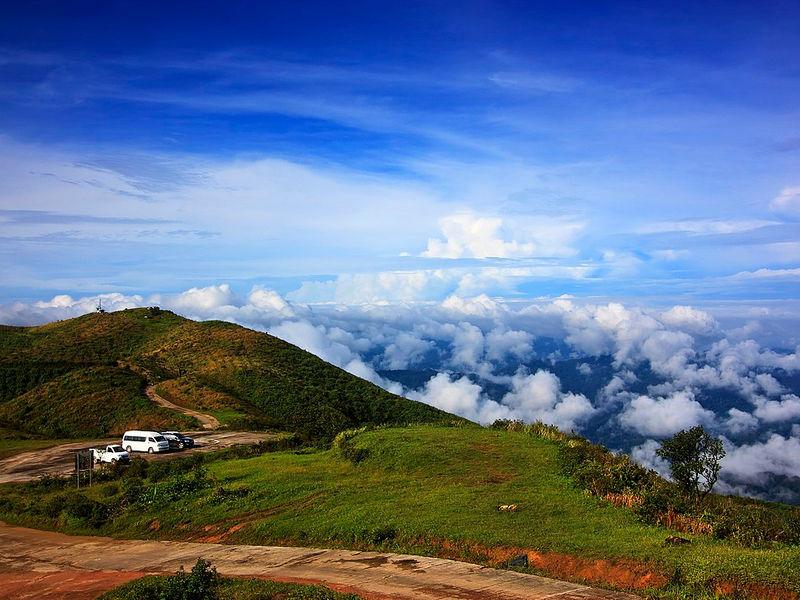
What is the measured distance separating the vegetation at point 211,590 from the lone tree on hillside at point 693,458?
17.1 metres

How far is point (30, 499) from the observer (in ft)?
109

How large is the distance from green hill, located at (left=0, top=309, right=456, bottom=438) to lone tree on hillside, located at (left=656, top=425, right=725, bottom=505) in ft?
114

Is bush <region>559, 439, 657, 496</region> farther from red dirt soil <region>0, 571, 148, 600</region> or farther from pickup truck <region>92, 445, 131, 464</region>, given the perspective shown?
pickup truck <region>92, 445, 131, 464</region>

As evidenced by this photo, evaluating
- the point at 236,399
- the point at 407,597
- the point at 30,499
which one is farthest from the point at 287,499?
the point at 236,399

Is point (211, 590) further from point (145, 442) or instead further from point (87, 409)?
point (87, 409)

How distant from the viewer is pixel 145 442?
50219 millimetres

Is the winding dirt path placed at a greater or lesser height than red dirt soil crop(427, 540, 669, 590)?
greater

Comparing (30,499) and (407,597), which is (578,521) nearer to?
(407,597)

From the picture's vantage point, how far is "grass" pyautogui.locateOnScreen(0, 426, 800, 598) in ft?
56.2

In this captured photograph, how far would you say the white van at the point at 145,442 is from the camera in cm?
4978

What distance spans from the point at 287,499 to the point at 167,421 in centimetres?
4191

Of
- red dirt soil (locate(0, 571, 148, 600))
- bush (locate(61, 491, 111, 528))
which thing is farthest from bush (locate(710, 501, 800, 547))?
bush (locate(61, 491, 111, 528))

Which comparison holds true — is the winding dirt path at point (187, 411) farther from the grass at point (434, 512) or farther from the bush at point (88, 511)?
the bush at point (88, 511)

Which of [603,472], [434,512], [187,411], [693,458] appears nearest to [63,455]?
[187,411]
